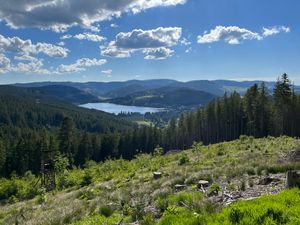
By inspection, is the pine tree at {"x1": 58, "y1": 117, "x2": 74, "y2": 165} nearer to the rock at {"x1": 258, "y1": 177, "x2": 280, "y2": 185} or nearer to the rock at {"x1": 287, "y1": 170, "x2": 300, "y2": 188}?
the rock at {"x1": 258, "y1": 177, "x2": 280, "y2": 185}

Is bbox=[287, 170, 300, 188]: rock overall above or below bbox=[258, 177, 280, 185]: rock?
above

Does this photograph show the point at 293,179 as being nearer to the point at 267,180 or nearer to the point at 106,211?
the point at 267,180

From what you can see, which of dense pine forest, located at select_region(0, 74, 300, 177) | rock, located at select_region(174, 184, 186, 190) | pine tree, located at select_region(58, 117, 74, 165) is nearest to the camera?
→ rock, located at select_region(174, 184, 186, 190)

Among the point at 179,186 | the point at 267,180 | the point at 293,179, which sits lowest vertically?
the point at 179,186

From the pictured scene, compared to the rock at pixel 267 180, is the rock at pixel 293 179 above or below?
above

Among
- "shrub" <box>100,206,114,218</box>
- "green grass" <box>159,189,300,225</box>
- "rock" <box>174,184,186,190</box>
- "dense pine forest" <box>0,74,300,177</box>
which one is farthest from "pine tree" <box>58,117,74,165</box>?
"green grass" <box>159,189,300,225</box>

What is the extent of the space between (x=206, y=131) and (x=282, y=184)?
251 feet

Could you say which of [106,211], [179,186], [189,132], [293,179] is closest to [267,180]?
[293,179]

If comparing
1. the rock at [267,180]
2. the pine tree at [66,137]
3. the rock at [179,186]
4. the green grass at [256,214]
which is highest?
the green grass at [256,214]

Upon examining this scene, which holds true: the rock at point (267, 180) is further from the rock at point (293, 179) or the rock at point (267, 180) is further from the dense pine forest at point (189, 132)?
the dense pine forest at point (189, 132)

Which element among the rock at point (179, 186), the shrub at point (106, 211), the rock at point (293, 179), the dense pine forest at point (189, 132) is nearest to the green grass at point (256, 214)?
the rock at point (293, 179)

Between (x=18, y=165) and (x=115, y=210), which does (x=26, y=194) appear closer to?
(x=115, y=210)

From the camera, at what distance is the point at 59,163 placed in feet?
131

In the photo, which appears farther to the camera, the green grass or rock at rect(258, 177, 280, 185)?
rock at rect(258, 177, 280, 185)
